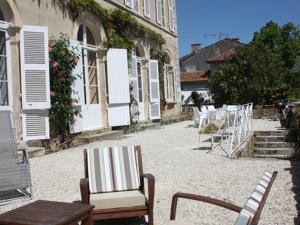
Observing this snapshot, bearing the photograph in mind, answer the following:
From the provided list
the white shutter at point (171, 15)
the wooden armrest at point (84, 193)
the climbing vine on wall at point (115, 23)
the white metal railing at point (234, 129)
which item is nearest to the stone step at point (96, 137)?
the climbing vine on wall at point (115, 23)

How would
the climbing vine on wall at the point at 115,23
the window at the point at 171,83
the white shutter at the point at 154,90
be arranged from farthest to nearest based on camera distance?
the window at the point at 171,83 < the white shutter at the point at 154,90 < the climbing vine on wall at the point at 115,23

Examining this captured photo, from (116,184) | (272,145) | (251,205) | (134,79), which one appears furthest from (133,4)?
(251,205)

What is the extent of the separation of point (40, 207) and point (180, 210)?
75.7 inches

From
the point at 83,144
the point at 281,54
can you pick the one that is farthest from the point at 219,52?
the point at 83,144

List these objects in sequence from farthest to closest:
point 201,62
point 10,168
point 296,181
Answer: point 201,62 < point 296,181 < point 10,168

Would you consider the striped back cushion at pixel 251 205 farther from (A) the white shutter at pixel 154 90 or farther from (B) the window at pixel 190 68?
(B) the window at pixel 190 68

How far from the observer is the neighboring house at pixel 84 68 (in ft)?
31.0

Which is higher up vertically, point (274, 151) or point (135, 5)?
point (135, 5)

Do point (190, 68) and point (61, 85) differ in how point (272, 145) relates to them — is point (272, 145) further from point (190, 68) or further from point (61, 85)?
point (190, 68)

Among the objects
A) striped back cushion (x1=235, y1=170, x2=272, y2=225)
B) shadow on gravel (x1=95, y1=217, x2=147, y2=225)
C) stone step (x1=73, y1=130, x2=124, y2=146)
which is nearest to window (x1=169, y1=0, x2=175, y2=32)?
stone step (x1=73, y1=130, x2=124, y2=146)

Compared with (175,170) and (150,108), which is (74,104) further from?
(150,108)

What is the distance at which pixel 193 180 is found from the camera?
652 centimetres

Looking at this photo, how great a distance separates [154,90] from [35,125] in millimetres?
8412

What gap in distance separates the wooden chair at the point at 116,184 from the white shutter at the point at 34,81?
17.2ft
